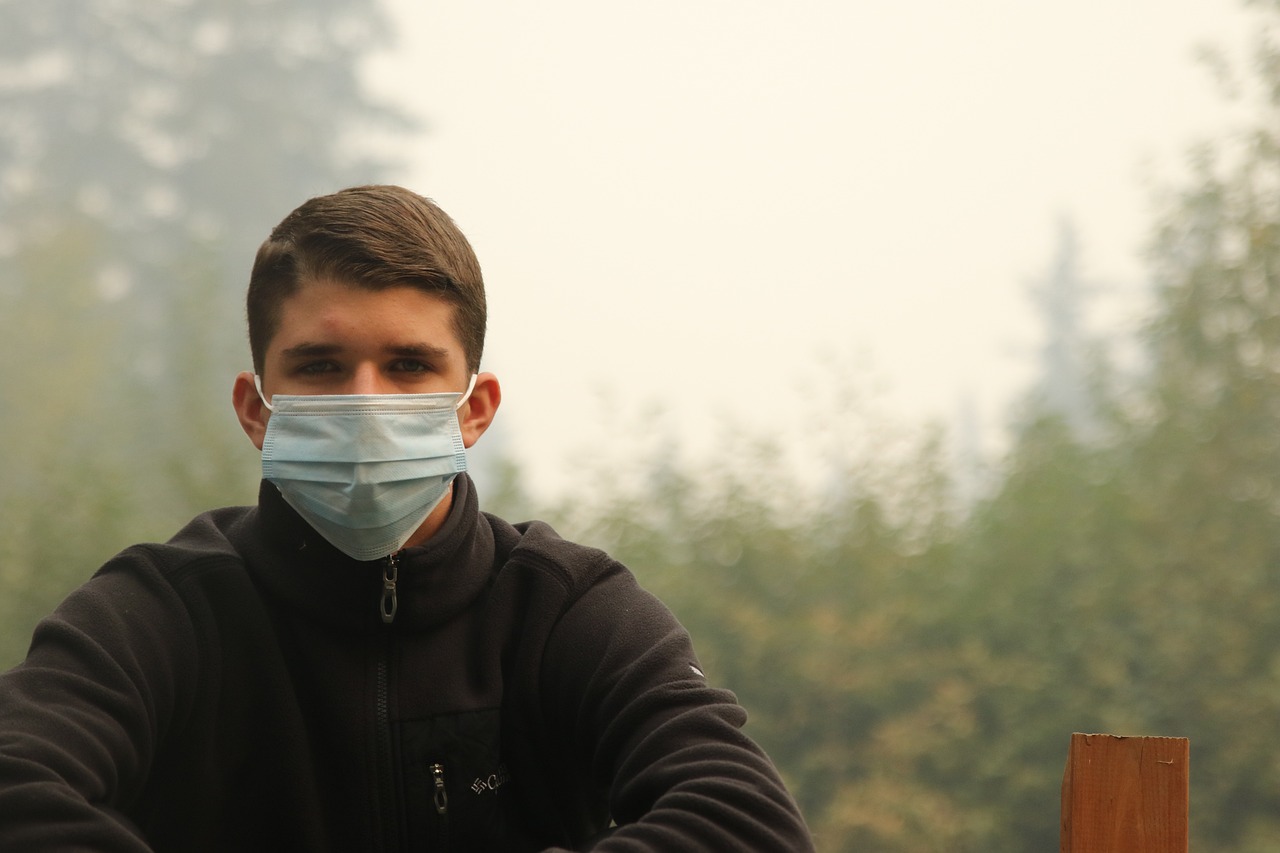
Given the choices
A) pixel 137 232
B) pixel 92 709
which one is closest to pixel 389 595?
pixel 92 709

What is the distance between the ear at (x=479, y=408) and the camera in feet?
6.29

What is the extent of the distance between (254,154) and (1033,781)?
19.4ft

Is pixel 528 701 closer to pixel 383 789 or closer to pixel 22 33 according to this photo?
A: pixel 383 789

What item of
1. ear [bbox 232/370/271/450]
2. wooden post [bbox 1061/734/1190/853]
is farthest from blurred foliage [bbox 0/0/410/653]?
wooden post [bbox 1061/734/1190/853]

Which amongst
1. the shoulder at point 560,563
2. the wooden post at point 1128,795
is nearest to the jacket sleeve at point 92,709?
the shoulder at point 560,563

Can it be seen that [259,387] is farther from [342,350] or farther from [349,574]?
[349,574]

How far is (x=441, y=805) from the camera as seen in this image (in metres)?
1.68

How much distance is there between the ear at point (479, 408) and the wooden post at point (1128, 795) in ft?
3.10

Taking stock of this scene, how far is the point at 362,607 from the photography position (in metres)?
1.76

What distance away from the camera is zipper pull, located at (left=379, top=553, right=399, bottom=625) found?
5.70 ft

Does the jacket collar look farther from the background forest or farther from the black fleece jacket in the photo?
the background forest

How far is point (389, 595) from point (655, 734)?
43 centimetres

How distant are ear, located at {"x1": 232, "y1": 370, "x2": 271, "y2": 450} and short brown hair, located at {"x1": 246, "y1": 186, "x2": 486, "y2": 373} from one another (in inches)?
1.1

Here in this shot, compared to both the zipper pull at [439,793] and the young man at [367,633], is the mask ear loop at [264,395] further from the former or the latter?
the zipper pull at [439,793]
